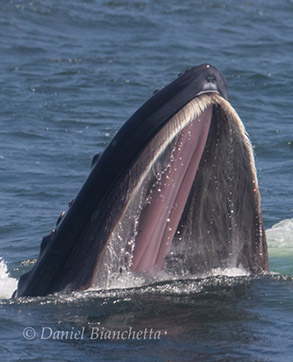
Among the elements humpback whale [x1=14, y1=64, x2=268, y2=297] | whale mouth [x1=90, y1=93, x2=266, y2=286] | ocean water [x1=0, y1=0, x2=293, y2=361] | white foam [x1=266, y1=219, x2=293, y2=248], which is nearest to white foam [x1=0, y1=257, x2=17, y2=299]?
ocean water [x1=0, y1=0, x2=293, y2=361]

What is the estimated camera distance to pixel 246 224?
7.48 metres

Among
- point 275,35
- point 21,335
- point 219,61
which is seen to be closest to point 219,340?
point 21,335

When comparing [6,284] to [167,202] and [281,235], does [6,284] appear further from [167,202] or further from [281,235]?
[281,235]

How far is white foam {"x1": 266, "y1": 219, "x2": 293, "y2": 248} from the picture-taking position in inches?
420

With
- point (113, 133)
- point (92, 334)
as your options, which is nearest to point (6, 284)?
point (92, 334)

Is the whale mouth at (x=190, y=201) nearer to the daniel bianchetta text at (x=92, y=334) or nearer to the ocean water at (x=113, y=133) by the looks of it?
the ocean water at (x=113, y=133)

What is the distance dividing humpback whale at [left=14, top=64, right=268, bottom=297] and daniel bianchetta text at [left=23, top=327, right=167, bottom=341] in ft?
0.98

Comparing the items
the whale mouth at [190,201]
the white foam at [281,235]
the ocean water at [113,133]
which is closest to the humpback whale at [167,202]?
the whale mouth at [190,201]

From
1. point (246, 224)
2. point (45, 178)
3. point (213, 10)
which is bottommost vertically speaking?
point (45, 178)

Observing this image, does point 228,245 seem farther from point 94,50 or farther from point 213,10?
point 213,10

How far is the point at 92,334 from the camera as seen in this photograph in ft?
22.5

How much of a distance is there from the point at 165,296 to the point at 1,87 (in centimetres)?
1394

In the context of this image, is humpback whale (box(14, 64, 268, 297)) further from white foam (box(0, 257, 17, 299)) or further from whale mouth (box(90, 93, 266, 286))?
white foam (box(0, 257, 17, 299))

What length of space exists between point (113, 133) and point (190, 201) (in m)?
10.5
